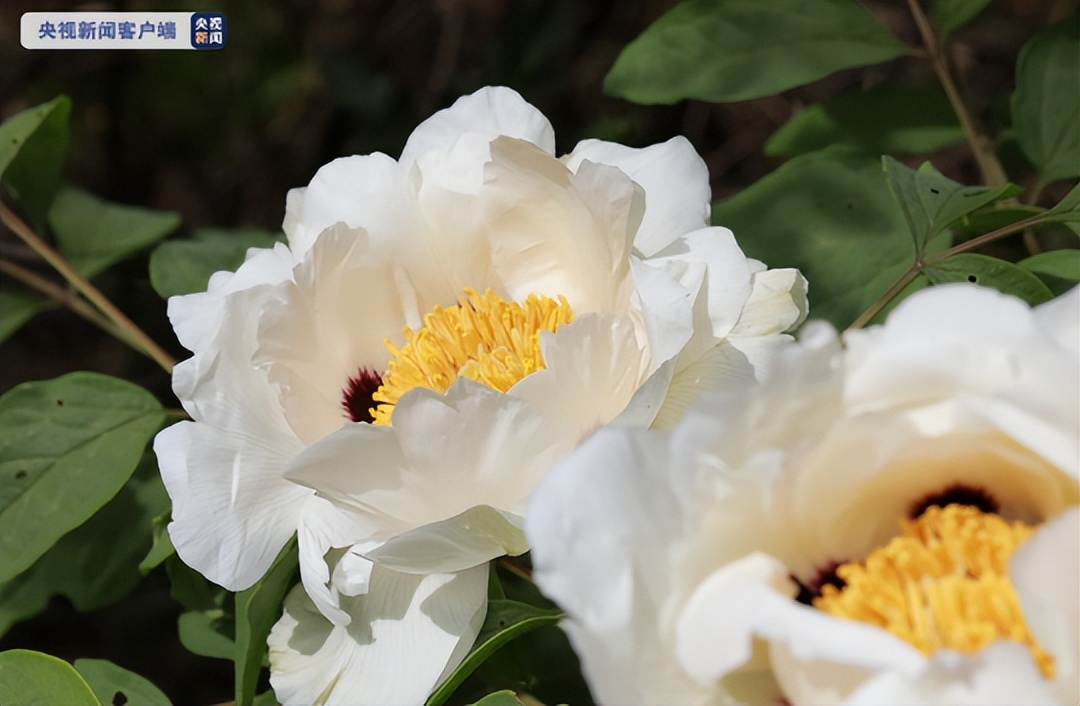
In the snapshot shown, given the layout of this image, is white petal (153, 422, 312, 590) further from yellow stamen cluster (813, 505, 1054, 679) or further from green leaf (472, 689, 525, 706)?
yellow stamen cluster (813, 505, 1054, 679)

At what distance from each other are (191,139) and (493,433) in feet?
3.80

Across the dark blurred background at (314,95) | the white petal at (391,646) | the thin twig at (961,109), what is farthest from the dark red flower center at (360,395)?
the dark blurred background at (314,95)

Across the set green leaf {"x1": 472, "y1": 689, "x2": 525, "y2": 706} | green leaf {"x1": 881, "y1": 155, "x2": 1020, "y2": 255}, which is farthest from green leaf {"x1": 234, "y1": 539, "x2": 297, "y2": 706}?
green leaf {"x1": 881, "y1": 155, "x2": 1020, "y2": 255}

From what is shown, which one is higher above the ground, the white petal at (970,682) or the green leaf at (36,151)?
the green leaf at (36,151)

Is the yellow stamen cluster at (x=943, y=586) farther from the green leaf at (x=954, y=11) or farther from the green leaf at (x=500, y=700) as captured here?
the green leaf at (x=954, y=11)

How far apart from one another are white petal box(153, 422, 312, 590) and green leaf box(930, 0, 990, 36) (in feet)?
1.81

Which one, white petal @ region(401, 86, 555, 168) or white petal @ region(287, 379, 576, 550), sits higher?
white petal @ region(401, 86, 555, 168)

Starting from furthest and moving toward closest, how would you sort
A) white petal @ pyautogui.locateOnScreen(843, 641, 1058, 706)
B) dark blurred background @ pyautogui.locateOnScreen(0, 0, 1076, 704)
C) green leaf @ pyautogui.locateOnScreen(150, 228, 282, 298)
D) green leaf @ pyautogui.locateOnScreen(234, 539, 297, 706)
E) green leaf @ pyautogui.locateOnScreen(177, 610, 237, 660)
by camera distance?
dark blurred background @ pyautogui.locateOnScreen(0, 0, 1076, 704)
green leaf @ pyautogui.locateOnScreen(150, 228, 282, 298)
green leaf @ pyautogui.locateOnScreen(177, 610, 237, 660)
green leaf @ pyautogui.locateOnScreen(234, 539, 297, 706)
white petal @ pyautogui.locateOnScreen(843, 641, 1058, 706)

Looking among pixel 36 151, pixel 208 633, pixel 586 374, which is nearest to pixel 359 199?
pixel 586 374

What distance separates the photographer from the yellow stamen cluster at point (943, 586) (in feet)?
1.10

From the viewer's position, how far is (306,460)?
1.36 ft

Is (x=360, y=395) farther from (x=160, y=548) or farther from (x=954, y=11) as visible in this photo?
(x=954, y=11)

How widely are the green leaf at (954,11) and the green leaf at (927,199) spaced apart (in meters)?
0.24

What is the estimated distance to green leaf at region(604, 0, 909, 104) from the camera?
0.70 metres
